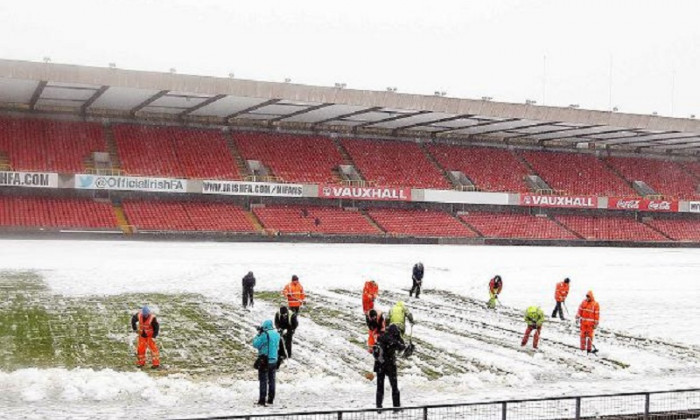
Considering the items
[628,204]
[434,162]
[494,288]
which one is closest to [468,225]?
[434,162]

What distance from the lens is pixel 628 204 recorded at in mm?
61031

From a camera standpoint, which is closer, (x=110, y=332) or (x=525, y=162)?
(x=110, y=332)

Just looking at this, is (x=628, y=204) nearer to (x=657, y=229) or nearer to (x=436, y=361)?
(x=657, y=229)

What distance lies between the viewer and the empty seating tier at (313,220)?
1929 inches

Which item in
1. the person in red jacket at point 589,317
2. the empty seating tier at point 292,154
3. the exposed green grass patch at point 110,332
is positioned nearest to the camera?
the exposed green grass patch at point 110,332

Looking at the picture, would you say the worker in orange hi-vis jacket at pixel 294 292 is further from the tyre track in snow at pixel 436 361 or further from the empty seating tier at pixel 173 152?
the empty seating tier at pixel 173 152

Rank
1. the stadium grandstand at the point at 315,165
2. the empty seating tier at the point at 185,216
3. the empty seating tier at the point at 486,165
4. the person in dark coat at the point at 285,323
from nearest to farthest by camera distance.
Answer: the person in dark coat at the point at 285,323, the stadium grandstand at the point at 315,165, the empty seating tier at the point at 185,216, the empty seating tier at the point at 486,165

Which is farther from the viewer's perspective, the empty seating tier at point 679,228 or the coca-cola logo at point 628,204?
the coca-cola logo at point 628,204

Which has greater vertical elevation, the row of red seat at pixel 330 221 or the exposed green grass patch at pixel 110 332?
the row of red seat at pixel 330 221

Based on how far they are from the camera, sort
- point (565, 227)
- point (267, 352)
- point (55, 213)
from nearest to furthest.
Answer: point (267, 352) → point (55, 213) → point (565, 227)

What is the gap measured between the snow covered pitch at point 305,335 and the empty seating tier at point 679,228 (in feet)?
92.7

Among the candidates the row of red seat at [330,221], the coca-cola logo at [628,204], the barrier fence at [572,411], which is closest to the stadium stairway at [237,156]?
the row of red seat at [330,221]

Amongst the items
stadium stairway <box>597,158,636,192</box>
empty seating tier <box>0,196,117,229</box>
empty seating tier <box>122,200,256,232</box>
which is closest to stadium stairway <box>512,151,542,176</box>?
stadium stairway <box>597,158,636,192</box>

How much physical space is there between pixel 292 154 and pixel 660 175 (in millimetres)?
34011
